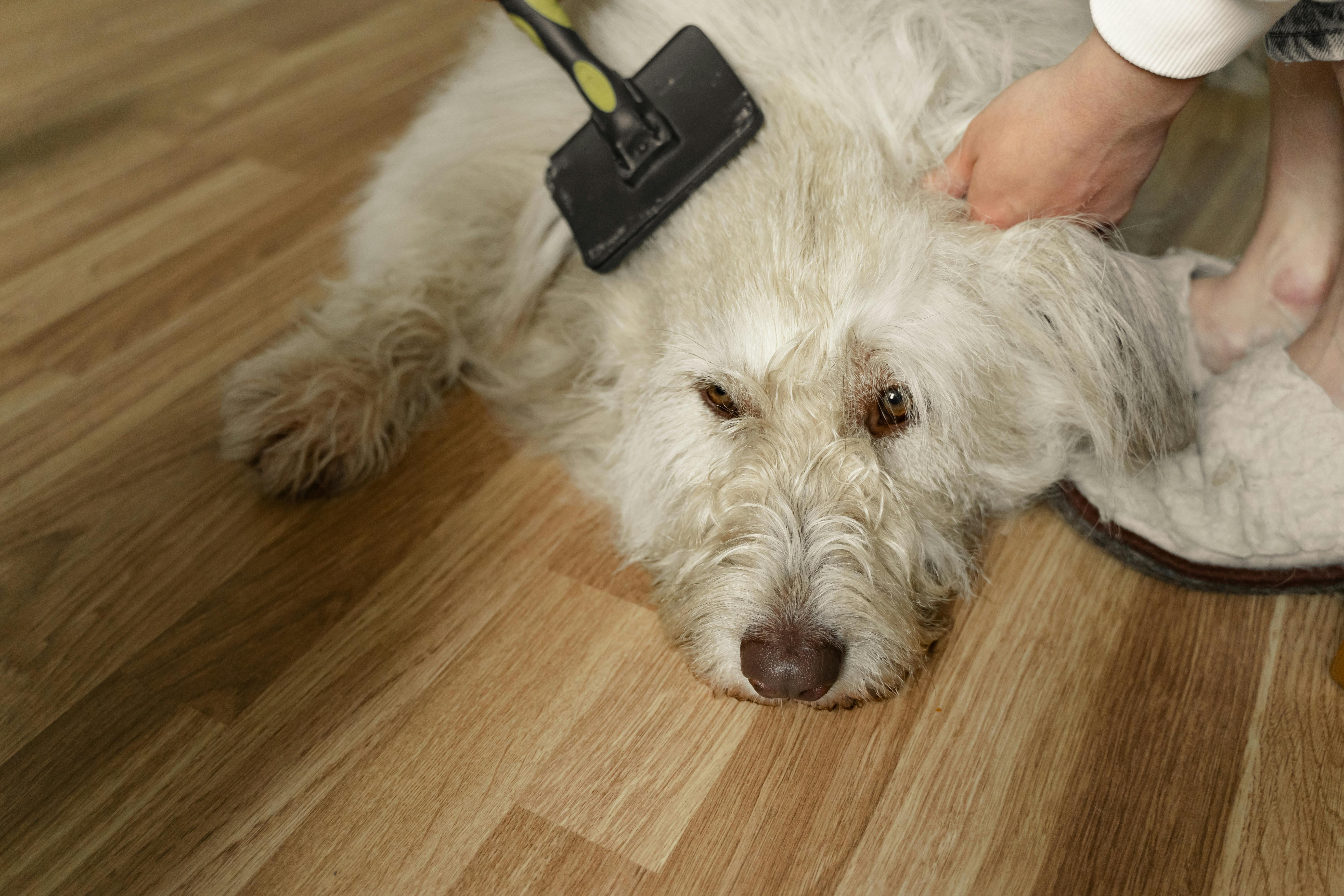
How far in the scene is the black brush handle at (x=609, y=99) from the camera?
126 cm

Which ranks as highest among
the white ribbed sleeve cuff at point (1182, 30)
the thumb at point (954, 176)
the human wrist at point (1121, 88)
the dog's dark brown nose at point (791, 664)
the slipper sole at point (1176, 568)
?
the white ribbed sleeve cuff at point (1182, 30)

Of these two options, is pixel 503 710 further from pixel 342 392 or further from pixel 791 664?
pixel 342 392

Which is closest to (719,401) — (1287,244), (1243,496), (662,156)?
(662,156)

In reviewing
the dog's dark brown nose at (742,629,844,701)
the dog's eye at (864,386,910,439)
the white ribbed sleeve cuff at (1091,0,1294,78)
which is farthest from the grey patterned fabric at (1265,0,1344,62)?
the dog's dark brown nose at (742,629,844,701)

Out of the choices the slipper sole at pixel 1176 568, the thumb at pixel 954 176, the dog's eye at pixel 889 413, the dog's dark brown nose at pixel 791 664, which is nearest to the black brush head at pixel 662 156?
the thumb at pixel 954 176

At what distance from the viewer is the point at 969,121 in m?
1.18

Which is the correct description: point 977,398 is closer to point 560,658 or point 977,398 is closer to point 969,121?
point 969,121

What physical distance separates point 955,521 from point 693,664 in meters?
0.41

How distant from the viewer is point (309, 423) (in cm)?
143

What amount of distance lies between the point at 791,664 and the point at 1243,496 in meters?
0.72

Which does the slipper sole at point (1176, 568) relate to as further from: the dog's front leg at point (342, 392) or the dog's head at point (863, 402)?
the dog's front leg at point (342, 392)

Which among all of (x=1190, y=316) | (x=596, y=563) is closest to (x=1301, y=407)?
(x=1190, y=316)

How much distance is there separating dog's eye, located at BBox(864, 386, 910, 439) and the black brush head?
39 cm

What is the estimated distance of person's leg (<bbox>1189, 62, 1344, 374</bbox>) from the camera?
1368 mm
